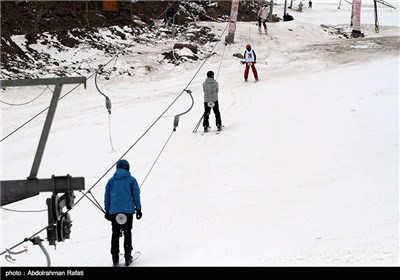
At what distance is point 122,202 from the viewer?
7758 millimetres

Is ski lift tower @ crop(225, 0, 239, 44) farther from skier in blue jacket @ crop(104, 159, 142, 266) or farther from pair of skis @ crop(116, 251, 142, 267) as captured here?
skier in blue jacket @ crop(104, 159, 142, 266)

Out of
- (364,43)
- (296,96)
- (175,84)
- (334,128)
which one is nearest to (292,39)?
(364,43)

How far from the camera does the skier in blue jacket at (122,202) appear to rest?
25.5 ft

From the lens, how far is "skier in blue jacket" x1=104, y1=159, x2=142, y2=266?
7781mm

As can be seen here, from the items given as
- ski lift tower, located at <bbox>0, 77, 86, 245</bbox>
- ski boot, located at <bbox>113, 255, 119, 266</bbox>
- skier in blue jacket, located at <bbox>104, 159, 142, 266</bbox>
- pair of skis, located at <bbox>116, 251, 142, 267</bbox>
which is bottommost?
pair of skis, located at <bbox>116, 251, 142, 267</bbox>

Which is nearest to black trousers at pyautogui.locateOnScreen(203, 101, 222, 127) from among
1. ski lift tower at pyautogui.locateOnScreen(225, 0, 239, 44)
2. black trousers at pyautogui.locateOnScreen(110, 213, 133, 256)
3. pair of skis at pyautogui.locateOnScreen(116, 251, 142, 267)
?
pair of skis at pyautogui.locateOnScreen(116, 251, 142, 267)

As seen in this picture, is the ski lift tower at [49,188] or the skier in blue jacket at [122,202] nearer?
the ski lift tower at [49,188]

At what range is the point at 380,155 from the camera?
11594 mm

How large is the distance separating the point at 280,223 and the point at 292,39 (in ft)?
64.2

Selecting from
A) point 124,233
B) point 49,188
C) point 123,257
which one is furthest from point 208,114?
point 49,188

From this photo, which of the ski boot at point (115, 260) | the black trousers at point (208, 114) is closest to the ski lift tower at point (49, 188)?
the ski boot at point (115, 260)

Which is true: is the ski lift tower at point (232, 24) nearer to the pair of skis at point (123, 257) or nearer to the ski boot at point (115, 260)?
the pair of skis at point (123, 257)

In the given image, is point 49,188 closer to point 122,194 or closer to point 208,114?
point 122,194

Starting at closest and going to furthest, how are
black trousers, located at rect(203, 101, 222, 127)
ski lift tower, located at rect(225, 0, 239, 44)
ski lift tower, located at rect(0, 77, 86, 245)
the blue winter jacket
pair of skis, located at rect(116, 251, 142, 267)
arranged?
ski lift tower, located at rect(0, 77, 86, 245) < the blue winter jacket < pair of skis, located at rect(116, 251, 142, 267) < black trousers, located at rect(203, 101, 222, 127) < ski lift tower, located at rect(225, 0, 239, 44)
